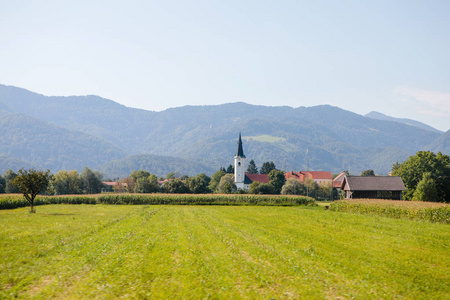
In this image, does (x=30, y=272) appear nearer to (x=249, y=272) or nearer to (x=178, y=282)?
(x=178, y=282)

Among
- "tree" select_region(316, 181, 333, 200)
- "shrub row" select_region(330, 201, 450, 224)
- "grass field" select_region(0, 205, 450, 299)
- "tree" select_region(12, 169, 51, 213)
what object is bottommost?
"tree" select_region(316, 181, 333, 200)

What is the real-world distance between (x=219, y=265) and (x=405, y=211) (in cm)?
3589

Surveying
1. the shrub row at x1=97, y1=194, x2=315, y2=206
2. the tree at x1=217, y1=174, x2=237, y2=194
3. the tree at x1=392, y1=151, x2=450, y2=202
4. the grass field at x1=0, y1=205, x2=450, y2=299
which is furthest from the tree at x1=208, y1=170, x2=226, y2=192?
the grass field at x1=0, y1=205, x2=450, y2=299

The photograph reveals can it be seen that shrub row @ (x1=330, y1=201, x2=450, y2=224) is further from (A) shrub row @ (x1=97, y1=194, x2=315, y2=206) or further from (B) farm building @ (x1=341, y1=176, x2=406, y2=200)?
(B) farm building @ (x1=341, y1=176, x2=406, y2=200)

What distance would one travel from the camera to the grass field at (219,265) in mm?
13930

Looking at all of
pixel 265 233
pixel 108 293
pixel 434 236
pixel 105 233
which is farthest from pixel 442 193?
pixel 108 293

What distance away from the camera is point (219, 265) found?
1761 centimetres

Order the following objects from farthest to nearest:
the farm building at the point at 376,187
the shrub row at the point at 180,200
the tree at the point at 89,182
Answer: the tree at the point at 89,182 < the farm building at the point at 376,187 < the shrub row at the point at 180,200

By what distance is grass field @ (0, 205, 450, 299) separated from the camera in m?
13.9

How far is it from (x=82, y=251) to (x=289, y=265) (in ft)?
39.4

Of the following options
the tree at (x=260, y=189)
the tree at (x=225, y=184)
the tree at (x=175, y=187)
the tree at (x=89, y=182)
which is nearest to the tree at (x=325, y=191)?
the tree at (x=260, y=189)

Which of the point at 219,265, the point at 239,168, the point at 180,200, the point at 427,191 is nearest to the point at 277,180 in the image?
the point at 239,168

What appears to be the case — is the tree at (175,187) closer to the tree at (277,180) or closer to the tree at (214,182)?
the tree at (277,180)

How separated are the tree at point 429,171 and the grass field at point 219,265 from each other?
57.1m
